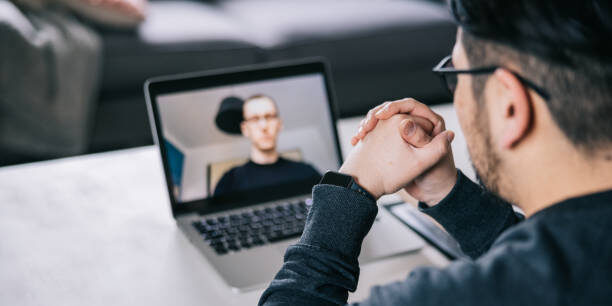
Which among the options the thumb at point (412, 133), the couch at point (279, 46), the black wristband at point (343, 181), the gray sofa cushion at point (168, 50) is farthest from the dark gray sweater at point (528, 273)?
the gray sofa cushion at point (168, 50)

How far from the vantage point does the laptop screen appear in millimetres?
1003

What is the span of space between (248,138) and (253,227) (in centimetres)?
19

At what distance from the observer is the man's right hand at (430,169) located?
2.51 feet

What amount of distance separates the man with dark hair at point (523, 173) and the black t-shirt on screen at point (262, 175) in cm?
37

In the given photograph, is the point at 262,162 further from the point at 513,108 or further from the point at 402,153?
the point at 513,108

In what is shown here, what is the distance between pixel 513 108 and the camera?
20.8 inches

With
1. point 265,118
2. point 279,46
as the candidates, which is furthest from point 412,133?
point 279,46

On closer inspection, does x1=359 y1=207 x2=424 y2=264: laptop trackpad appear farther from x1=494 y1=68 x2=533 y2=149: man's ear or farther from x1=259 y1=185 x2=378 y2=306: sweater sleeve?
x1=494 y1=68 x2=533 y2=149: man's ear

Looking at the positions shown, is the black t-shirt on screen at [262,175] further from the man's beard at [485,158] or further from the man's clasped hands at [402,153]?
the man's beard at [485,158]

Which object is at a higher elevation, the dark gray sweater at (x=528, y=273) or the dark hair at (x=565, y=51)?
the dark hair at (x=565, y=51)

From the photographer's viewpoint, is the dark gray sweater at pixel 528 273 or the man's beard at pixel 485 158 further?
the man's beard at pixel 485 158

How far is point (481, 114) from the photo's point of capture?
0.58 meters

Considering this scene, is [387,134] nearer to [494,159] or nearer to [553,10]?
[494,159]

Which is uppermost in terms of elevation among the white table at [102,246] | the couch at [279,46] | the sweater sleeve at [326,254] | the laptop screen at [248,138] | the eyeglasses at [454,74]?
the eyeglasses at [454,74]
